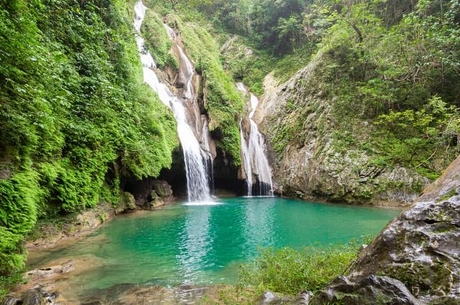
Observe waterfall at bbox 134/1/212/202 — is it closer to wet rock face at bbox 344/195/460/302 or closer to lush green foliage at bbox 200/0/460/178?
lush green foliage at bbox 200/0/460/178

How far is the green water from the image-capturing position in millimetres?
6453

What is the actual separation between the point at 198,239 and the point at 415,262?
782 cm

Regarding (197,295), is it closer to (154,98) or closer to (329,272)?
(329,272)

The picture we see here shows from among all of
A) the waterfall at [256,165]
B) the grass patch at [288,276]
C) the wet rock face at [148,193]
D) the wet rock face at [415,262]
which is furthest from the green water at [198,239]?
the waterfall at [256,165]

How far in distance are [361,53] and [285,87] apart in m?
7.23

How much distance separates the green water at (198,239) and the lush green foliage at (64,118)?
5.36 feet

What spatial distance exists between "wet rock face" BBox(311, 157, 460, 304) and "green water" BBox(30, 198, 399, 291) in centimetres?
380

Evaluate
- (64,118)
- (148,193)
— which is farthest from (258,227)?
(148,193)

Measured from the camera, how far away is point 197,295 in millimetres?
5270

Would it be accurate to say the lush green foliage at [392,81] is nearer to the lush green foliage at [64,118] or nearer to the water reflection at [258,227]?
the water reflection at [258,227]

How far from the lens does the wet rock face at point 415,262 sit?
2432 millimetres

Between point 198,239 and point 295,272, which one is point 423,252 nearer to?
point 295,272

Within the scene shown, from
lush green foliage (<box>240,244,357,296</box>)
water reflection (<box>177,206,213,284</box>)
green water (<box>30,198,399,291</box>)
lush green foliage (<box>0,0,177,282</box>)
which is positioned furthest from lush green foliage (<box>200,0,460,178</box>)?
lush green foliage (<box>0,0,177,282</box>)

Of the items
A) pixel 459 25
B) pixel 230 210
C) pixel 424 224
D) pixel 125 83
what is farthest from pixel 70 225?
pixel 459 25
